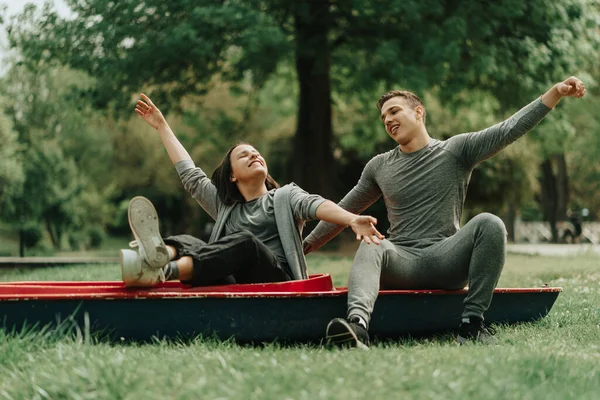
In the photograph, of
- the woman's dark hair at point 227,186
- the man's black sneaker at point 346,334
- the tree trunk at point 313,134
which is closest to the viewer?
the man's black sneaker at point 346,334

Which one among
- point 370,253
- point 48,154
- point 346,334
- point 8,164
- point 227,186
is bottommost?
point 346,334

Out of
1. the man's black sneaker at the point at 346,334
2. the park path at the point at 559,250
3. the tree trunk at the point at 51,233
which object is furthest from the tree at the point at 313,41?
the tree trunk at the point at 51,233

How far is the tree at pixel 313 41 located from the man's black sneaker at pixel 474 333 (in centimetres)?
830

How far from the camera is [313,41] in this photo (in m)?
13.8

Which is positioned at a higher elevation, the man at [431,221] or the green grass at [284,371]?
the man at [431,221]

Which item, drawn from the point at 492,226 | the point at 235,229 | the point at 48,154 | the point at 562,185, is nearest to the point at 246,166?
the point at 235,229

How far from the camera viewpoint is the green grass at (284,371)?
289 centimetres

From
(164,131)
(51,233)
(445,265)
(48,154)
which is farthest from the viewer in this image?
(51,233)

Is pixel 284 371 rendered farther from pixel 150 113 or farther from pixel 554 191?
pixel 554 191

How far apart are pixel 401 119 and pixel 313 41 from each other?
9356 millimetres

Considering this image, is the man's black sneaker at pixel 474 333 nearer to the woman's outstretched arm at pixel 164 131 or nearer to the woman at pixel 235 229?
the woman at pixel 235 229

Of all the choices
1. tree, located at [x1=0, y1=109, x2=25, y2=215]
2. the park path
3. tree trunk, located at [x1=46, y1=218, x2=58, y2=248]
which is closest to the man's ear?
the park path

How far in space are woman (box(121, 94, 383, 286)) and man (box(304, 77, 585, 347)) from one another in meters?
0.37

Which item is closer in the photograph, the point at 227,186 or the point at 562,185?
the point at 227,186
